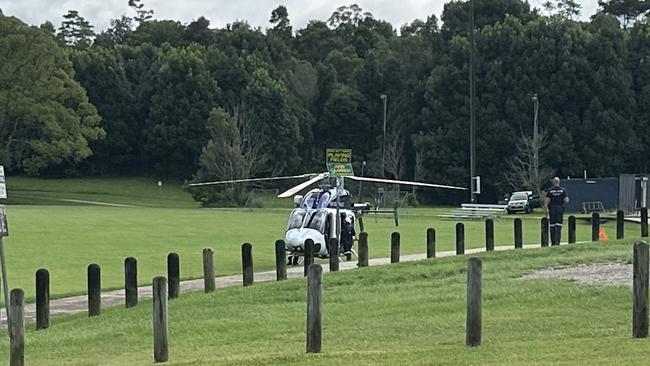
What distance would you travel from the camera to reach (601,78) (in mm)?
83438

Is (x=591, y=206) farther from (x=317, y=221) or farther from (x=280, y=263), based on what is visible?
(x=280, y=263)

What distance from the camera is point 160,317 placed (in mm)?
11562

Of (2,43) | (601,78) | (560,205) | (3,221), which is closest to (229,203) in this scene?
(2,43)

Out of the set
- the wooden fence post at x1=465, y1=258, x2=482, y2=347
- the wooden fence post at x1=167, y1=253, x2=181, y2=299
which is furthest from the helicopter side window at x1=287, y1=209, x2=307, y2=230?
the wooden fence post at x1=465, y1=258, x2=482, y2=347

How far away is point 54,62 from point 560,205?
65051mm

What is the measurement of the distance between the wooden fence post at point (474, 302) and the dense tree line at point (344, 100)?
68397mm

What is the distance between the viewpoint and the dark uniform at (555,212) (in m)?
27.2

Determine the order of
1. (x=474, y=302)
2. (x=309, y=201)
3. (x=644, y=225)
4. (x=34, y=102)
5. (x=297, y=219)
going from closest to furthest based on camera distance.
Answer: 1. (x=474, y=302)
2. (x=297, y=219)
3. (x=309, y=201)
4. (x=644, y=225)
5. (x=34, y=102)

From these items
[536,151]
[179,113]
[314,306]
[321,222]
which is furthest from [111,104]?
[314,306]

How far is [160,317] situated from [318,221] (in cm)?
1568

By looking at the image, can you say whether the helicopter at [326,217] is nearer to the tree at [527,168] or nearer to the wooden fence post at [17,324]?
the wooden fence post at [17,324]

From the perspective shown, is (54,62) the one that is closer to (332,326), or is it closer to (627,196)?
(627,196)

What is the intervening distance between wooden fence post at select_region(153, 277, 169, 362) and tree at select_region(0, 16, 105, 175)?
244 feet

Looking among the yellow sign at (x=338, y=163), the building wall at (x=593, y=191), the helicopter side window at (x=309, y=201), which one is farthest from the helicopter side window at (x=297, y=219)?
the building wall at (x=593, y=191)
